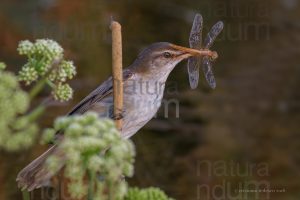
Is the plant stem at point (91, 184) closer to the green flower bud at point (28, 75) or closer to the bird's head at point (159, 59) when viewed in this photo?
the green flower bud at point (28, 75)

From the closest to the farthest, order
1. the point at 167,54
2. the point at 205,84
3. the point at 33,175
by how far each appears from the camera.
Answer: the point at 33,175
the point at 167,54
the point at 205,84

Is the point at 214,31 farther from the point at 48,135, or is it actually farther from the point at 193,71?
the point at 48,135

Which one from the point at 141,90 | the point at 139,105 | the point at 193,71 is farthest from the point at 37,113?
the point at 141,90

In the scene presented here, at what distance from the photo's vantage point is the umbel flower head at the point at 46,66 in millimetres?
1366

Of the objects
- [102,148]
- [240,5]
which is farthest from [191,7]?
[102,148]

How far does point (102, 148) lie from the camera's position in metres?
1.16

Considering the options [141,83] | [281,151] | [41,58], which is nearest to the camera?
[41,58]

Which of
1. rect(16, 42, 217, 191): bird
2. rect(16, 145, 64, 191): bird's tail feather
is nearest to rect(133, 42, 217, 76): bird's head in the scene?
rect(16, 42, 217, 191): bird

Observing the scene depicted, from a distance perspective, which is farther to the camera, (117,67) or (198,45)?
(198,45)

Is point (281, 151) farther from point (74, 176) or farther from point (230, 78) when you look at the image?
point (74, 176)

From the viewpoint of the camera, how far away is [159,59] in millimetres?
3617

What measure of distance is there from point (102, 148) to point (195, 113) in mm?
6048

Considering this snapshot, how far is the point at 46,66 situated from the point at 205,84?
554 cm

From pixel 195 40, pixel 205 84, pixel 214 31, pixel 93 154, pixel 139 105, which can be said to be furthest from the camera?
pixel 205 84
